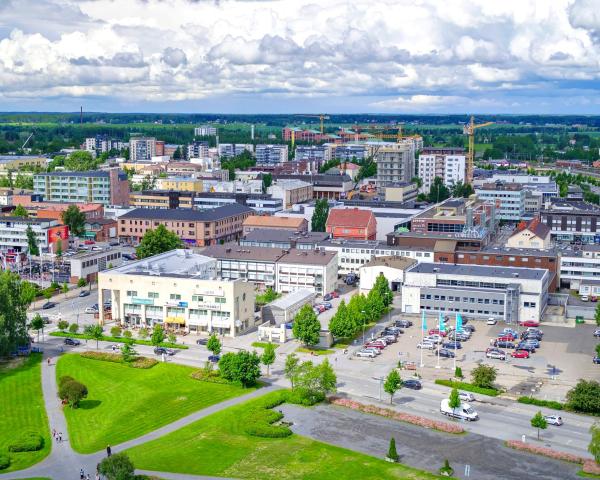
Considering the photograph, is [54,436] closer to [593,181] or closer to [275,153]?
[593,181]

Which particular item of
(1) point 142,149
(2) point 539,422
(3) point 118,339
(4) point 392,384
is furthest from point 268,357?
(1) point 142,149

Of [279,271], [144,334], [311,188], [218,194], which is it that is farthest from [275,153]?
[144,334]

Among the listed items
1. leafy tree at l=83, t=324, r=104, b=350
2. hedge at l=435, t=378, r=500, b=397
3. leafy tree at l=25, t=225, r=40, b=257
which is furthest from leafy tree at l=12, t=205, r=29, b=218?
hedge at l=435, t=378, r=500, b=397

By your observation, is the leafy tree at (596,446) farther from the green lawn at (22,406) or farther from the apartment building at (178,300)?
the apartment building at (178,300)

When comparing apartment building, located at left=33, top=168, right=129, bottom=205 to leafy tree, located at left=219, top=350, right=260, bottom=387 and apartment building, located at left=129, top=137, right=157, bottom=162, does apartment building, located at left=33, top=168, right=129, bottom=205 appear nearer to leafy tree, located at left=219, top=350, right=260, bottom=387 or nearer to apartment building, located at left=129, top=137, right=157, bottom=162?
leafy tree, located at left=219, top=350, right=260, bottom=387

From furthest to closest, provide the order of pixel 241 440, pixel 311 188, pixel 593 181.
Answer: pixel 593 181, pixel 311 188, pixel 241 440

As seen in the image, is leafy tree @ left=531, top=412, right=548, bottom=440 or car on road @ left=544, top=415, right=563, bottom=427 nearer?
leafy tree @ left=531, top=412, right=548, bottom=440

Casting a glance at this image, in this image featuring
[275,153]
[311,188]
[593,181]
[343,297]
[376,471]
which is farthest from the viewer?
[275,153]
